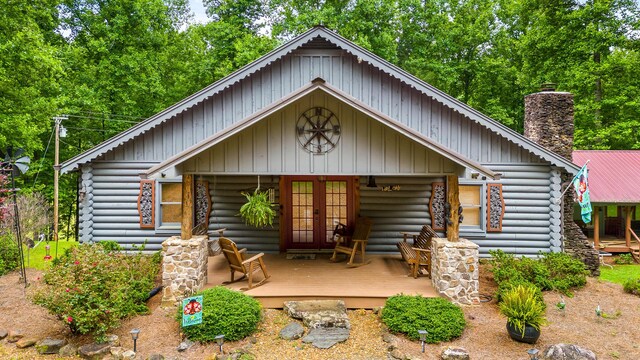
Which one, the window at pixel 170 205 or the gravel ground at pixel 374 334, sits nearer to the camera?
the gravel ground at pixel 374 334

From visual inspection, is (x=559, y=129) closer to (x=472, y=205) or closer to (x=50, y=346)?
(x=472, y=205)

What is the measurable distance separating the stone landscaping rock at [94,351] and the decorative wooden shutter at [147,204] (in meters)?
5.14

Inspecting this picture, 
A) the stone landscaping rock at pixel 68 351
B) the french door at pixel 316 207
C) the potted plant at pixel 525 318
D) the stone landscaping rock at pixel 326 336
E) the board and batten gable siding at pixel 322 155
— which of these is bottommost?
the stone landscaping rock at pixel 68 351

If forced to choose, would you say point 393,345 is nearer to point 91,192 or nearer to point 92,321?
point 92,321

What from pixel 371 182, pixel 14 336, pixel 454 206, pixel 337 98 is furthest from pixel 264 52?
pixel 14 336

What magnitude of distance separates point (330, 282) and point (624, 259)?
39.8 feet

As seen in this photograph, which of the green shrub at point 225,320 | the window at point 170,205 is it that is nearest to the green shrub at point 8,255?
the window at point 170,205

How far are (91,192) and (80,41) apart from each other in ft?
42.3

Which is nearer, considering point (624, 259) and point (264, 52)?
point (624, 259)

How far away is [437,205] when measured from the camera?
1055cm

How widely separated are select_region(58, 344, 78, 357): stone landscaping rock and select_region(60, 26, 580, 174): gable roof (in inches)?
226

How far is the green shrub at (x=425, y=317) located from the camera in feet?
19.4

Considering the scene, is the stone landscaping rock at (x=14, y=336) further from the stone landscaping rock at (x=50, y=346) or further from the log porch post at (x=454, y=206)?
the log porch post at (x=454, y=206)

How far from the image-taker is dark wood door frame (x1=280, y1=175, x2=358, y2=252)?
34.8ft
